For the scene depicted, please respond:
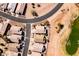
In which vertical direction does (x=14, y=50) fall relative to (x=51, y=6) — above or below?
Result: below

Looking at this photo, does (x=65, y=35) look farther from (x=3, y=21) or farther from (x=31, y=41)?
(x=3, y=21)

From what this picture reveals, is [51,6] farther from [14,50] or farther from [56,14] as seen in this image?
[14,50]

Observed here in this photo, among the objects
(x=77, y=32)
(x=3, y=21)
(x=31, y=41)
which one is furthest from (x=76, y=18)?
(x=3, y=21)

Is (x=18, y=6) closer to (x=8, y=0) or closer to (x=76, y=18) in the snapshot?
(x=8, y=0)

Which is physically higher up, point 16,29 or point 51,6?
point 51,6
